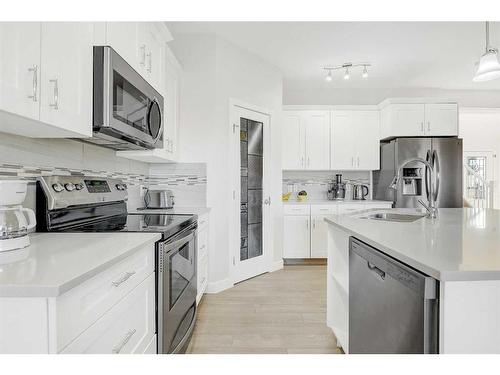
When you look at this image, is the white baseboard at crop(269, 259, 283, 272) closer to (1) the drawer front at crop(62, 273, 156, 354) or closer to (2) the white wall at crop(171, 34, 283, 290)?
(2) the white wall at crop(171, 34, 283, 290)

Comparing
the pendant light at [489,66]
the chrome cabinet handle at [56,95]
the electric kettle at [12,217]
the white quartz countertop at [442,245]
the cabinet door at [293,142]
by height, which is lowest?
the white quartz countertop at [442,245]

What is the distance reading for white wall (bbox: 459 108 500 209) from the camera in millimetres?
5641

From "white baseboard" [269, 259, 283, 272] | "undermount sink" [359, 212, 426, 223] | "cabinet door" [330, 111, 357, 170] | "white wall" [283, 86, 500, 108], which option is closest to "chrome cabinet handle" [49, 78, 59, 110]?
"undermount sink" [359, 212, 426, 223]

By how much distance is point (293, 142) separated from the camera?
4648 millimetres

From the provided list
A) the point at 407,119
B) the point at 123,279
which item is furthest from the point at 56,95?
the point at 407,119

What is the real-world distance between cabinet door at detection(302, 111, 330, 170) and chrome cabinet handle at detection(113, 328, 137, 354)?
374 cm

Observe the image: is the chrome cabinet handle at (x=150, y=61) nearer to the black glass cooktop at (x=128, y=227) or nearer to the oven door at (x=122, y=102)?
the oven door at (x=122, y=102)

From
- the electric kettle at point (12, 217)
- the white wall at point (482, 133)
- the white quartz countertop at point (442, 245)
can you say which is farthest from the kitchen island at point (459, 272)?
the white wall at point (482, 133)

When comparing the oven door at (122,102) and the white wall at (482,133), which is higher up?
the white wall at (482,133)

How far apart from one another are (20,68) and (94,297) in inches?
30.7

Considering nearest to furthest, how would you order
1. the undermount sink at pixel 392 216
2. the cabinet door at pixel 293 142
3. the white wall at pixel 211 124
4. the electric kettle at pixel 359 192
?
the undermount sink at pixel 392 216 → the white wall at pixel 211 124 → the cabinet door at pixel 293 142 → the electric kettle at pixel 359 192

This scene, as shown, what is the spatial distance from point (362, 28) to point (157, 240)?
2.85 metres

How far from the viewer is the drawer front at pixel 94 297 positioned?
2.68 feet
